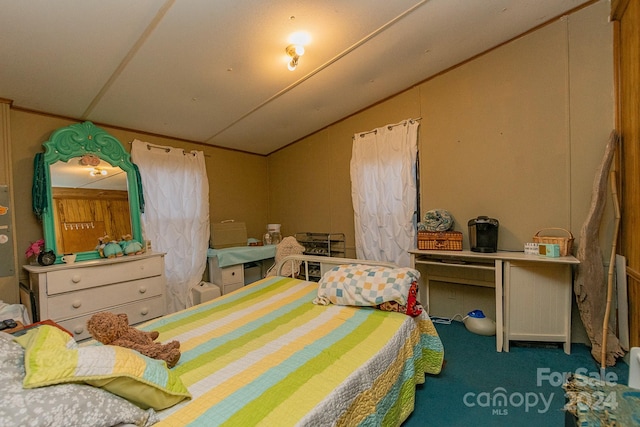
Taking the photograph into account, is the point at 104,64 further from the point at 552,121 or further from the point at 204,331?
the point at 552,121

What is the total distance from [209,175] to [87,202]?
1.36 m

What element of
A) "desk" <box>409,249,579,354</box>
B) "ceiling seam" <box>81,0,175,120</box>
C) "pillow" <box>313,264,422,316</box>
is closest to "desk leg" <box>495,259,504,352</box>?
"desk" <box>409,249,579,354</box>

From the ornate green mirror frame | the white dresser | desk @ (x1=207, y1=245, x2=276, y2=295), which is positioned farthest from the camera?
desk @ (x1=207, y1=245, x2=276, y2=295)

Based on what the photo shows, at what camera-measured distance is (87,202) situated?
2.61 meters

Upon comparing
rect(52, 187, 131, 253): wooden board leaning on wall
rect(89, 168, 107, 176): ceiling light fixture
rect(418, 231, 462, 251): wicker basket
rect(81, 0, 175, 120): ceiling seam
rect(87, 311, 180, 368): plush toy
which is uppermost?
rect(81, 0, 175, 120): ceiling seam

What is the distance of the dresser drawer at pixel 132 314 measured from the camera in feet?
7.25

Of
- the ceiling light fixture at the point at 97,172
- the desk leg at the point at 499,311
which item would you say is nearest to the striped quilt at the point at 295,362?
the desk leg at the point at 499,311

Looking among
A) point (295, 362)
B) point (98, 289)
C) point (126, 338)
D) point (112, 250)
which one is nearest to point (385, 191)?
point (295, 362)

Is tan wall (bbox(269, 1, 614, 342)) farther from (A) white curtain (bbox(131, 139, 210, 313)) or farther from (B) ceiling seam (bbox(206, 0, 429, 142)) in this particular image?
(A) white curtain (bbox(131, 139, 210, 313))

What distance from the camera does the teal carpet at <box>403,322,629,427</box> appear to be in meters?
1.59

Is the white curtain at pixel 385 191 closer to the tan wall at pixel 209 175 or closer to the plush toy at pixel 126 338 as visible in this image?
the tan wall at pixel 209 175

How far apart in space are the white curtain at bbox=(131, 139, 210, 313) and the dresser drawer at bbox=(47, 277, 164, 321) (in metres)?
0.48

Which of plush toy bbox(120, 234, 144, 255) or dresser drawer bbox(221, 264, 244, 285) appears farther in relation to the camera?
dresser drawer bbox(221, 264, 244, 285)

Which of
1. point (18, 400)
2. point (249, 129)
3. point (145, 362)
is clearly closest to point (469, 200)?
point (249, 129)
